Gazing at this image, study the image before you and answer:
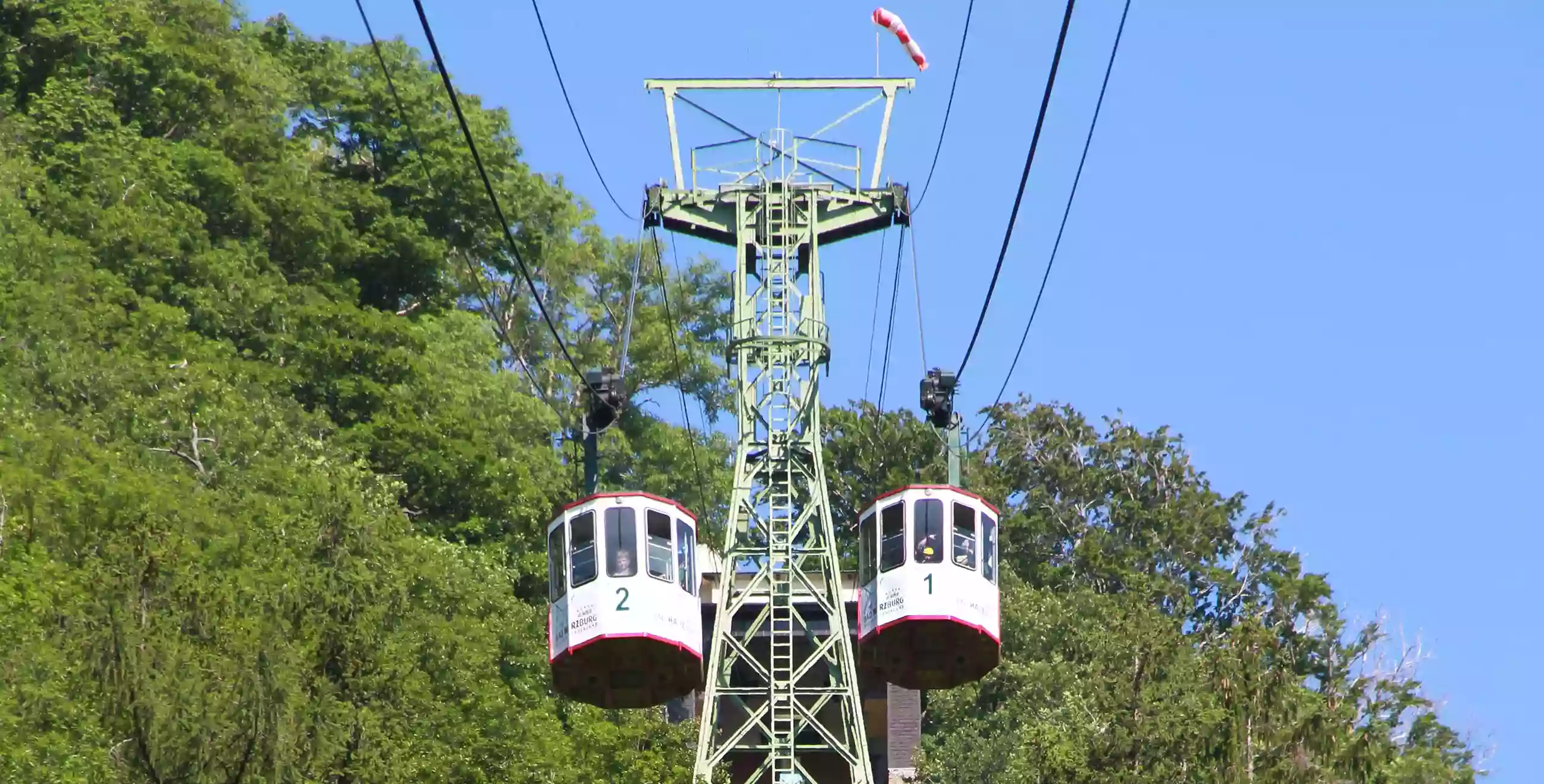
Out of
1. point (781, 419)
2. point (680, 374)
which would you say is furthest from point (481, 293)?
point (781, 419)

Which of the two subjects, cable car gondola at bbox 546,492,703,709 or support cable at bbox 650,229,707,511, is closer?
cable car gondola at bbox 546,492,703,709

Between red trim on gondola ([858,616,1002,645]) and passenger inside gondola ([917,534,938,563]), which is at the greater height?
passenger inside gondola ([917,534,938,563])

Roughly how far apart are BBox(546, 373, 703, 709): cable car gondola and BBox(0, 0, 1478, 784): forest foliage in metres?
3.28

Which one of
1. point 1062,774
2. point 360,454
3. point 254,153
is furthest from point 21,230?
point 1062,774

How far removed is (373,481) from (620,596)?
2409cm

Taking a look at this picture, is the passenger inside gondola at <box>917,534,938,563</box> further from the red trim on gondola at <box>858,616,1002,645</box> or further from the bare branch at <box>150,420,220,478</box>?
the bare branch at <box>150,420,220,478</box>

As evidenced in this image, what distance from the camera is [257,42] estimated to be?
90.7 metres

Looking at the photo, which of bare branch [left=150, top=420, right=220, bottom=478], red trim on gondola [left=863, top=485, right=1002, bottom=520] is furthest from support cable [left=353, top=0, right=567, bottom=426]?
red trim on gondola [left=863, top=485, right=1002, bottom=520]

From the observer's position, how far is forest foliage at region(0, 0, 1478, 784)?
135 ft

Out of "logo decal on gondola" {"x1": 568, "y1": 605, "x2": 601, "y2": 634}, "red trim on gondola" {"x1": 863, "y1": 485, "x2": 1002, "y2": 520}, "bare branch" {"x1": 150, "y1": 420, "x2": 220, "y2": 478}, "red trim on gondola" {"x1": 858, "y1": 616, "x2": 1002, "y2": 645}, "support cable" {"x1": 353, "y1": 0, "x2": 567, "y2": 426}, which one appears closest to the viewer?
"logo decal on gondola" {"x1": 568, "y1": 605, "x2": 601, "y2": 634}

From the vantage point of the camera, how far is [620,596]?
40.2 meters

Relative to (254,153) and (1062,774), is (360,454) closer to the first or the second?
(254,153)

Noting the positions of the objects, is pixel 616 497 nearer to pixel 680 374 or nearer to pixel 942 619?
pixel 942 619

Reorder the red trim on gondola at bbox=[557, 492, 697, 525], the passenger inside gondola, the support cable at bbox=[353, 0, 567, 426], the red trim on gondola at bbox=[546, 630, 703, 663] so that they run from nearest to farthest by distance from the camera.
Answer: the red trim on gondola at bbox=[546, 630, 703, 663] → the red trim on gondola at bbox=[557, 492, 697, 525] → the passenger inside gondola → the support cable at bbox=[353, 0, 567, 426]
